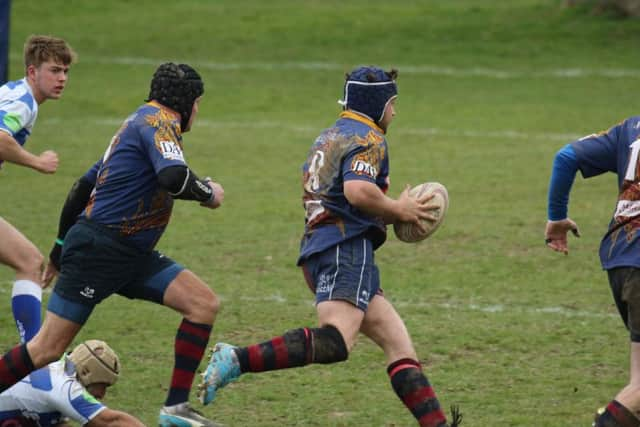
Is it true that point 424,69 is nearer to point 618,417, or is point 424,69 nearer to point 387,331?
point 387,331

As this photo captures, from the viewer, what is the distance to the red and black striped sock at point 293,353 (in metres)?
6.33

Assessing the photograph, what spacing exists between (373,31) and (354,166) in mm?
20678

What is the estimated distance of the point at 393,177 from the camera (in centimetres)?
1496

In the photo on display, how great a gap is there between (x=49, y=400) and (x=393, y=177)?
29.0ft

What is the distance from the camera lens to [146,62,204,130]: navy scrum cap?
22.5 feet

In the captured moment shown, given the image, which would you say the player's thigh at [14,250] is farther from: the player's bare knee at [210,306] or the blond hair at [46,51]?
the player's bare knee at [210,306]

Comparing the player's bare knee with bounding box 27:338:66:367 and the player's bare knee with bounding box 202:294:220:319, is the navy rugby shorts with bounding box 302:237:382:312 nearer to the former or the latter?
the player's bare knee with bounding box 202:294:220:319

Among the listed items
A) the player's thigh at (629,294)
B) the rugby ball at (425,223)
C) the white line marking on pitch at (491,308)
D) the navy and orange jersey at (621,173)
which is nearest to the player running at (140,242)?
the rugby ball at (425,223)

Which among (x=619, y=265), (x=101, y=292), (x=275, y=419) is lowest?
(x=275, y=419)

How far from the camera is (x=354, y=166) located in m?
6.46

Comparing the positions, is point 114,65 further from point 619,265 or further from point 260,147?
point 619,265

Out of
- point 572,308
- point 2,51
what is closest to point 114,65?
point 2,51

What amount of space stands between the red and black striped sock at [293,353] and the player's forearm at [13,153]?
6.26 ft

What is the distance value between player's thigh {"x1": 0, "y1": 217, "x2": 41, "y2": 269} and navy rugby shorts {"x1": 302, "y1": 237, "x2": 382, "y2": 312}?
2.14m
